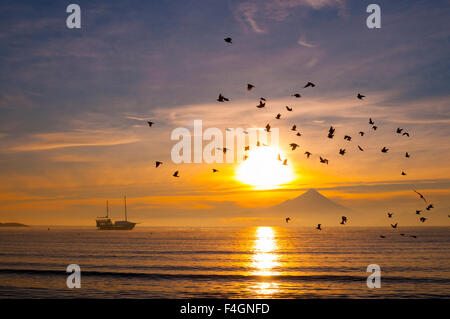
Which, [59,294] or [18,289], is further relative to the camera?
[18,289]

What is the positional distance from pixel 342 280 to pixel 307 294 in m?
14.0

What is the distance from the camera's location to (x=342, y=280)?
2304 inches

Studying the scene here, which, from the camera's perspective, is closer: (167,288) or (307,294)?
(307,294)

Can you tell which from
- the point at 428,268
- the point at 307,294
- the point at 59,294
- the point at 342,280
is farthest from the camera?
the point at 428,268

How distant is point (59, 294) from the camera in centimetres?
4350
